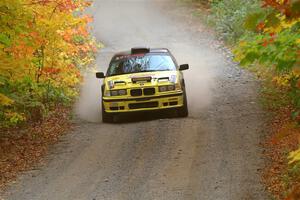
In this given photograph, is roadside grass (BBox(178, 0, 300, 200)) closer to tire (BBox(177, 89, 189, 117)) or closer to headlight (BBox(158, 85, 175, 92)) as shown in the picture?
tire (BBox(177, 89, 189, 117))

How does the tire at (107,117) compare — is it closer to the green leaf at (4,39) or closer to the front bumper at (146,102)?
the front bumper at (146,102)

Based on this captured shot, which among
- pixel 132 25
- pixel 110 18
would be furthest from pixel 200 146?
pixel 110 18

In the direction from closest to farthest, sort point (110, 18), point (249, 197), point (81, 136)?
point (249, 197), point (81, 136), point (110, 18)

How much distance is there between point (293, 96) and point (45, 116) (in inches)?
272

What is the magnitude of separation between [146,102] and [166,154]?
2.85 metres

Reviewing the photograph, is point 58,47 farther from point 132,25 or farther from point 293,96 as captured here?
point 132,25

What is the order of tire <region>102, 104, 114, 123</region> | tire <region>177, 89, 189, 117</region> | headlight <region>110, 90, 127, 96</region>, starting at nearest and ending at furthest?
1. headlight <region>110, 90, 127, 96</region>
2. tire <region>177, 89, 189, 117</region>
3. tire <region>102, 104, 114, 123</region>

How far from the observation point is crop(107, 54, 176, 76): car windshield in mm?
14711

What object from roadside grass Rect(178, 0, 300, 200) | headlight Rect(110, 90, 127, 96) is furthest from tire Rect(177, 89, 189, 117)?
roadside grass Rect(178, 0, 300, 200)

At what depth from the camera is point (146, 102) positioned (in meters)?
13.9

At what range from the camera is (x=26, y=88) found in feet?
49.0

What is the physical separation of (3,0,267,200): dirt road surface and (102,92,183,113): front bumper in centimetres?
40

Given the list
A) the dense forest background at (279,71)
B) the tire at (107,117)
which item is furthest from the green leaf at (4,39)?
the dense forest background at (279,71)

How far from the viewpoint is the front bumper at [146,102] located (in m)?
13.8
